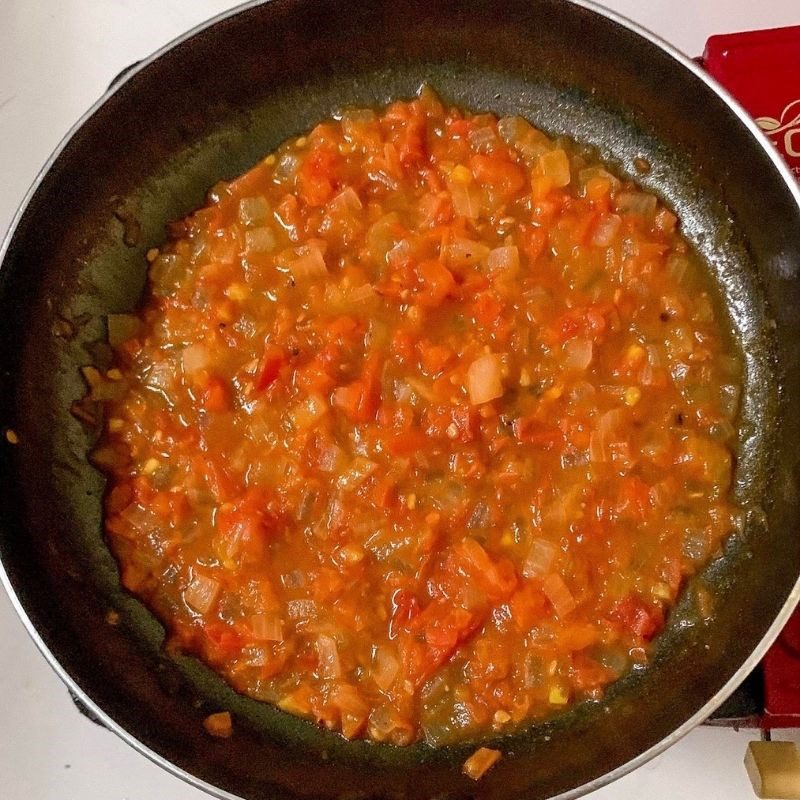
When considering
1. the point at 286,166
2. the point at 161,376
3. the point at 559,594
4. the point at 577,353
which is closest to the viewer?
the point at 559,594

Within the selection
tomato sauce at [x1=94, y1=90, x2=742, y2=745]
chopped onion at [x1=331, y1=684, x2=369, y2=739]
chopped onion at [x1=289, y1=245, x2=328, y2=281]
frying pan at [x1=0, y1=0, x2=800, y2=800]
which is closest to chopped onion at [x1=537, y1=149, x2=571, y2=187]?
tomato sauce at [x1=94, y1=90, x2=742, y2=745]

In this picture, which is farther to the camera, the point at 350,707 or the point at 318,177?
the point at 318,177

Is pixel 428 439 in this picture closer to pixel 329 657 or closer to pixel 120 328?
pixel 329 657

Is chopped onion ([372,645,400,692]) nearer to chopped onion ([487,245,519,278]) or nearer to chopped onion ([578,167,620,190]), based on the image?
chopped onion ([487,245,519,278])

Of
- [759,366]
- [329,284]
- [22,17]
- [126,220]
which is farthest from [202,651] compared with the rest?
[22,17]

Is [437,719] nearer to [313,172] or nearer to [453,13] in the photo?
Result: [313,172]

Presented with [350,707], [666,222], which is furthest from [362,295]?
[350,707]

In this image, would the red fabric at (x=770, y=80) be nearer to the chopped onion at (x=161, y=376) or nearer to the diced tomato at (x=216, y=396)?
the diced tomato at (x=216, y=396)
